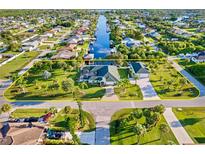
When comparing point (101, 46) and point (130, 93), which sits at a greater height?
point (130, 93)

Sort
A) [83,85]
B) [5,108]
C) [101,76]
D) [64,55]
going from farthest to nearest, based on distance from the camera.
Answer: [64,55], [101,76], [83,85], [5,108]

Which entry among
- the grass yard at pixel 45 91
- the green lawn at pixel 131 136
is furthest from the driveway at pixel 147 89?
the green lawn at pixel 131 136

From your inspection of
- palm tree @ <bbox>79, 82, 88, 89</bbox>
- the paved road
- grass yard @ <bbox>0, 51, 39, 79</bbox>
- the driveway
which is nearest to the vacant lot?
the driveway

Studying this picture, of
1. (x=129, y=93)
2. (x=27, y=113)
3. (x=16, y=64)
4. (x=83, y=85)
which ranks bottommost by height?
(x=16, y=64)

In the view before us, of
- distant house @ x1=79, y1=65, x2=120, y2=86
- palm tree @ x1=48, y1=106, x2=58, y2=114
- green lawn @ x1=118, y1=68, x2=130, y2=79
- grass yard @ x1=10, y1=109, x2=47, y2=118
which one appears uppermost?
distant house @ x1=79, y1=65, x2=120, y2=86

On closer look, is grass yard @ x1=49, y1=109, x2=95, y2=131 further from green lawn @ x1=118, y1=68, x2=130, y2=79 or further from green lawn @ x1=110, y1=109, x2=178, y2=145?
green lawn @ x1=118, y1=68, x2=130, y2=79

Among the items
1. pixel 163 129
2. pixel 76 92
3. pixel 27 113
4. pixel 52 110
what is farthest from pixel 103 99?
pixel 163 129

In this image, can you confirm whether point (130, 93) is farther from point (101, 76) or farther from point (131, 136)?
point (131, 136)

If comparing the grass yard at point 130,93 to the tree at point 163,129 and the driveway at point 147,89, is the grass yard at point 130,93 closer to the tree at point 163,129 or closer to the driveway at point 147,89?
the driveway at point 147,89
